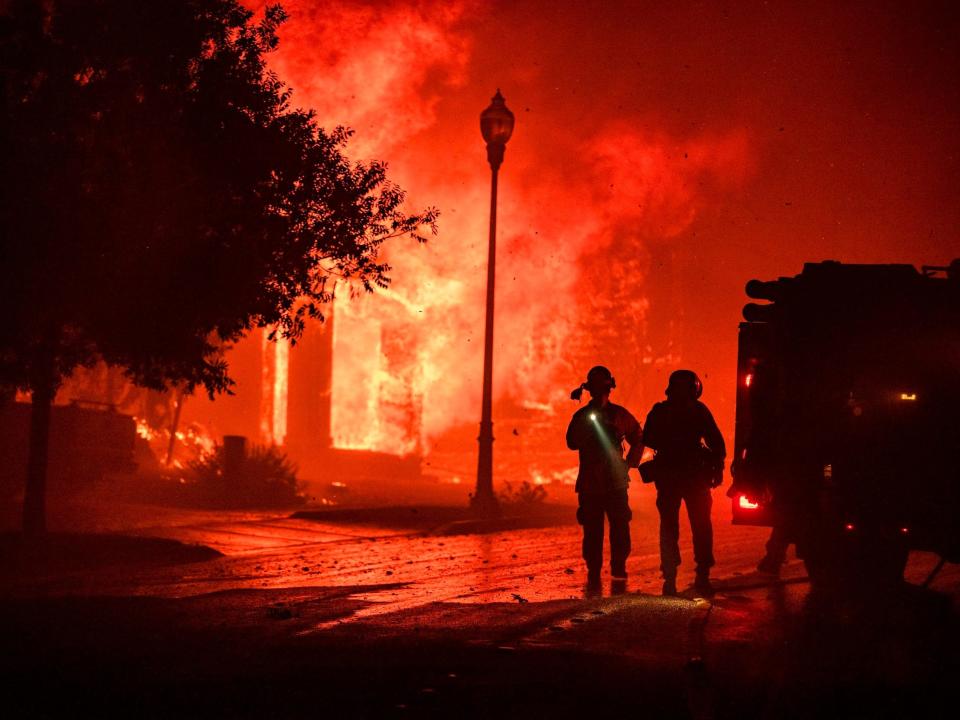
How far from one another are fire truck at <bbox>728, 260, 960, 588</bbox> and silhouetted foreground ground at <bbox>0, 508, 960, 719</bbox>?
20.3 inches

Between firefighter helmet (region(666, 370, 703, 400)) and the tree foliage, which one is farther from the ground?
the tree foliage

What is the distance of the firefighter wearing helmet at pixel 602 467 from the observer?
10.3 metres

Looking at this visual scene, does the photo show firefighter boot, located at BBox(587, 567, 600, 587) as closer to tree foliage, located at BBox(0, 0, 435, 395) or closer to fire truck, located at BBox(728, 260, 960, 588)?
Answer: fire truck, located at BBox(728, 260, 960, 588)

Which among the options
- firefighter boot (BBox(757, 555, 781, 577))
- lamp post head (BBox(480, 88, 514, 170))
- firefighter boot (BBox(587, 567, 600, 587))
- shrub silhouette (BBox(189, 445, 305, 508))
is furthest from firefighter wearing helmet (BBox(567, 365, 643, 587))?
shrub silhouette (BBox(189, 445, 305, 508))

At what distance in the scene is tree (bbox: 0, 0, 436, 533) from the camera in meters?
11.0

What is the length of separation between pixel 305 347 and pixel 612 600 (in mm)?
23993

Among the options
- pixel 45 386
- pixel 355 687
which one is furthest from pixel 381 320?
pixel 355 687

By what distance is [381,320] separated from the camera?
Answer: 105ft

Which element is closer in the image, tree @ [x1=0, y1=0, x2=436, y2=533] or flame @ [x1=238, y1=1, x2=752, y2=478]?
A: tree @ [x1=0, y1=0, x2=436, y2=533]

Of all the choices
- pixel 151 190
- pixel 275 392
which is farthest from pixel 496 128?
pixel 275 392

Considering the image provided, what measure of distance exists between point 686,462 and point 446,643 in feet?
11.7

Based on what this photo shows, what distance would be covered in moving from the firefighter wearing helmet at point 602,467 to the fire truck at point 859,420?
1419 mm

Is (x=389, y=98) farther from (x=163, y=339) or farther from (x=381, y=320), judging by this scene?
(x=163, y=339)

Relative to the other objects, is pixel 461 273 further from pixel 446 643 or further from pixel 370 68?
pixel 446 643
